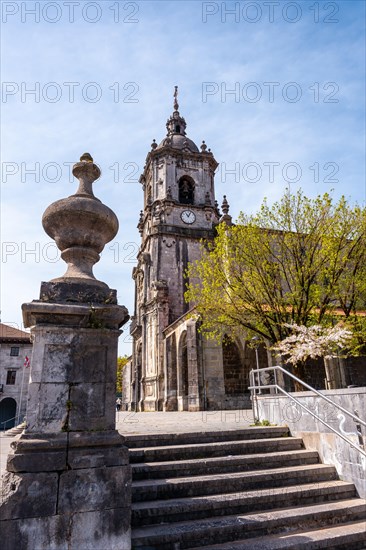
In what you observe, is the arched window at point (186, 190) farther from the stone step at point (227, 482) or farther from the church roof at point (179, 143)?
the stone step at point (227, 482)

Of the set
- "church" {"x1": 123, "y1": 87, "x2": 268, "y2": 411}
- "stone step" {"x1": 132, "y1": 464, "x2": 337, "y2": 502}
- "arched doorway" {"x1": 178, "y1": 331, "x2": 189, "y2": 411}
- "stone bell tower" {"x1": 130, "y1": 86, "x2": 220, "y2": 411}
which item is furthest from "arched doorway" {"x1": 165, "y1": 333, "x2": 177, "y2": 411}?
"stone step" {"x1": 132, "y1": 464, "x2": 337, "y2": 502}

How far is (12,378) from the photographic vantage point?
38062 mm

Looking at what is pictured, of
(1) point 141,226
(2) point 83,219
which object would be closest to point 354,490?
(2) point 83,219

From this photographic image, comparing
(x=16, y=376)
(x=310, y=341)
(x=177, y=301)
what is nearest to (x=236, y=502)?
(x=310, y=341)

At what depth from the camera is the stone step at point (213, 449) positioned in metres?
5.31

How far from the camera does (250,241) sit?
15.4 metres

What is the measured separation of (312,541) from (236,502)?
992mm

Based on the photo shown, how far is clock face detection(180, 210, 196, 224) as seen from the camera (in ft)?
104

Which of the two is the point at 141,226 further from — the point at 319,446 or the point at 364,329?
the point at 319,446

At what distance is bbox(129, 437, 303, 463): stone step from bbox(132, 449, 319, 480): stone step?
149mm

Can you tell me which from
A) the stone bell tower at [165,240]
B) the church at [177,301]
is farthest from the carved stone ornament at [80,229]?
the stone bell tower at [165,240]

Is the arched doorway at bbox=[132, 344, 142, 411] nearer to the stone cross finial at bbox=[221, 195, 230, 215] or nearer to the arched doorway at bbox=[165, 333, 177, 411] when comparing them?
the arched doorway at bbox=[165, 333, 177, 411]

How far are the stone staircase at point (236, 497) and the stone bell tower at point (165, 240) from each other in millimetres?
19912

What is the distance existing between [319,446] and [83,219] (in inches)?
224
